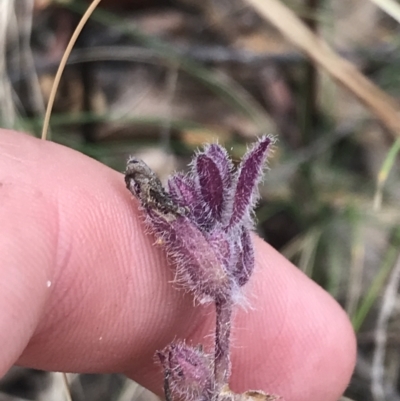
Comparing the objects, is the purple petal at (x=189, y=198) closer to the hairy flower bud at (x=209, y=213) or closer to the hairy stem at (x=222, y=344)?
the hairy flower bud at (x=209, y=213)

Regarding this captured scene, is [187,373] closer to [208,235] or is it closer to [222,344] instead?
[222,344]

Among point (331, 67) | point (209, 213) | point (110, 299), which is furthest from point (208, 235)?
point (331, 67)

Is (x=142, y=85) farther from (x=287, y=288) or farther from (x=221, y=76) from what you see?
(x=287, y=288)

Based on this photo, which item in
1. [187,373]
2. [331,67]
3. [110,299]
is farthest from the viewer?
[331,67]

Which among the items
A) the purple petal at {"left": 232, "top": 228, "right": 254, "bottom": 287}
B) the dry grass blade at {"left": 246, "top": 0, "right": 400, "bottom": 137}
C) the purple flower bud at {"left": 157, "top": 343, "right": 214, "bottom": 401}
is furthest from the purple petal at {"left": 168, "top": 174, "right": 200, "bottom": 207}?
the dry grass blade at {"left": 246, "top": 0, "right": 400, "bottom": 137}

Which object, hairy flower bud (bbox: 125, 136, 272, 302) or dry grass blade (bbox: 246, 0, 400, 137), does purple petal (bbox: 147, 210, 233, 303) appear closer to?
hairy flower bud (bbox: 125, 136, 272, 302)

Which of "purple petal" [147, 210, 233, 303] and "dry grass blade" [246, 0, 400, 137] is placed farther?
"dry grass blade" [246, 0, 400, 137]
